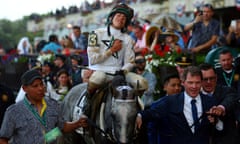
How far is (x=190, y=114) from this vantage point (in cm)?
558

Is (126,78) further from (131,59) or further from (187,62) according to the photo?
(187,62)

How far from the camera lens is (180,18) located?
19.5 meters

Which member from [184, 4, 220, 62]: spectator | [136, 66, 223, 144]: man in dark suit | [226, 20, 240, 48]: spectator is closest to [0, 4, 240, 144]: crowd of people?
[136, 66, 223, 144]: man in dark suit

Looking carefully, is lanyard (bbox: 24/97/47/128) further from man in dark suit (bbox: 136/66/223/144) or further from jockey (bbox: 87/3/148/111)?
jockey (bbox: 87/3/148/111)

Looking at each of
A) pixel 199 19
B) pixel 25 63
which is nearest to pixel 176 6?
pixel 25 63

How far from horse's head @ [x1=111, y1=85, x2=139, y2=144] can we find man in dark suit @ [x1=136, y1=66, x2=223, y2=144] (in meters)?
0.15

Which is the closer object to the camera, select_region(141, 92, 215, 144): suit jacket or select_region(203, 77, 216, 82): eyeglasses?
select_region(141, 92, 215, 144): suit jacket

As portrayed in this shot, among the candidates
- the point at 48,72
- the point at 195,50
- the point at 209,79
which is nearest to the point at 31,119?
the point at 209,79

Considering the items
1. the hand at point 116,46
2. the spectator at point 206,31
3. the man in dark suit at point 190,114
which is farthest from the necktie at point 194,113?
the spectator at point 206,31

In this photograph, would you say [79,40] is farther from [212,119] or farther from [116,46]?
[212,119]

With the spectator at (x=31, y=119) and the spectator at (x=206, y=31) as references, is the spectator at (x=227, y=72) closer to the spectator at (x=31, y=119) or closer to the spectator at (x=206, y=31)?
the spectator at (x=206, y=31)

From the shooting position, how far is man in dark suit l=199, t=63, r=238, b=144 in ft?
18.9

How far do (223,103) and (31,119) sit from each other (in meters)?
2.31

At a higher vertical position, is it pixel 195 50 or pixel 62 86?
pixel 195 50
